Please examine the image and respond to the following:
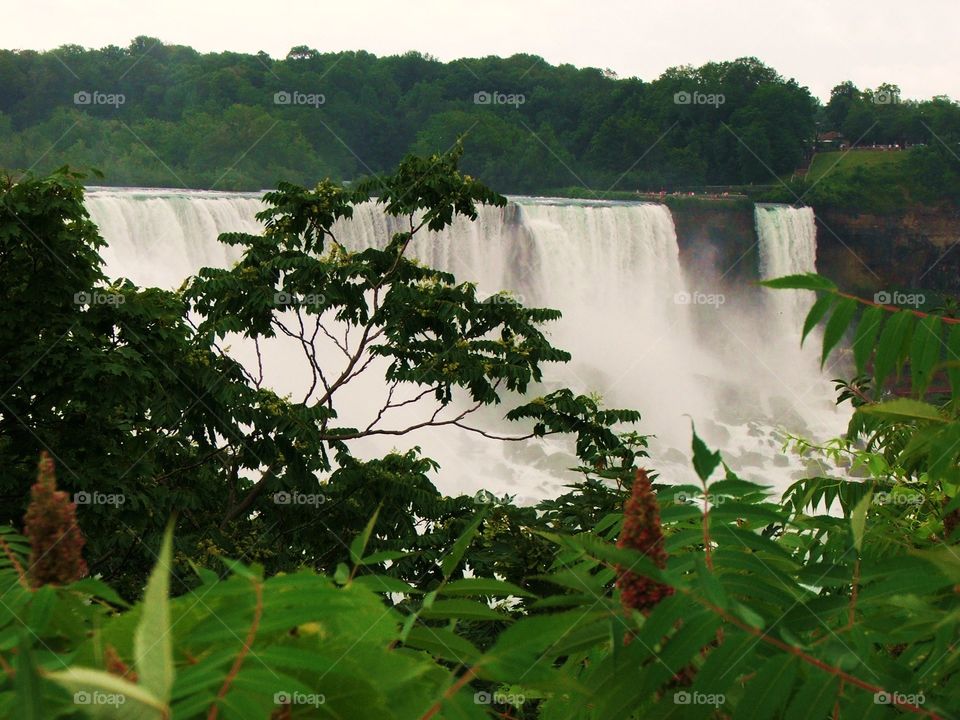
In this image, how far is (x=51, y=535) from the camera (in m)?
0.58

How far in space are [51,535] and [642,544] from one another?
0.35 meters

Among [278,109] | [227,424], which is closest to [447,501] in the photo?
[227,424]

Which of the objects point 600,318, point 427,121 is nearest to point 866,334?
point 600,318

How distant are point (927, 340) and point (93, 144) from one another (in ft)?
85.6

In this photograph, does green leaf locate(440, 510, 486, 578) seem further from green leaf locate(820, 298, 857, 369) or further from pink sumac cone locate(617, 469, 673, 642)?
green leaf locate(820, 298, 857, 369)

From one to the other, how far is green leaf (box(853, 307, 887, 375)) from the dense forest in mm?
23749

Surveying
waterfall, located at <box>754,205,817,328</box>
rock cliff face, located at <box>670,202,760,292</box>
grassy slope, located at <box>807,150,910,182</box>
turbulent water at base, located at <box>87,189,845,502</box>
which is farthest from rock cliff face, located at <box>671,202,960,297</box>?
turbulent water at base, located at <box>87,189,845,502</box>

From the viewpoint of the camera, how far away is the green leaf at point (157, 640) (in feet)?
1.41

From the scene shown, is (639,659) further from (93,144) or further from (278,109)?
(278,109)

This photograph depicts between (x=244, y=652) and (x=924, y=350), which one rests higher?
(x=924, y=350)

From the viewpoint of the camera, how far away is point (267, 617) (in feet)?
1.84

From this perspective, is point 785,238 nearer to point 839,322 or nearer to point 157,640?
point 839,322

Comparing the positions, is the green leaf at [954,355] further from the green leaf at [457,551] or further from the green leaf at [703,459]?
the green leaf at [457,551]

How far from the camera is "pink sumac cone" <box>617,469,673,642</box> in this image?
661 mm
